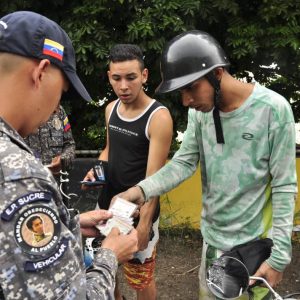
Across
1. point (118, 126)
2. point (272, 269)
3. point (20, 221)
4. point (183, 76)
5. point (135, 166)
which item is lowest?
point (272, 269)

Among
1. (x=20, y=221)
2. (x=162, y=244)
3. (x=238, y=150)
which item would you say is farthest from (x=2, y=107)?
(x=162, y=244)

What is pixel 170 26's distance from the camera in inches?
183

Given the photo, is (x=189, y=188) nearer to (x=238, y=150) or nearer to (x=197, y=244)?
(x=197, y=244)

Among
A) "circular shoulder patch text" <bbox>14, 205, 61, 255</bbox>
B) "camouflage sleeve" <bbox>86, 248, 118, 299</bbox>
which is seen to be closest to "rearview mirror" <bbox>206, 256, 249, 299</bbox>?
"camouflage sleeve" <bbox>86, 248, 118, 299</bbox>

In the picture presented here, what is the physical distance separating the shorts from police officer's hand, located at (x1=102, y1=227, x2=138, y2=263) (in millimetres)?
1441

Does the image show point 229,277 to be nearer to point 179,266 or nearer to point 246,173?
point 246,173

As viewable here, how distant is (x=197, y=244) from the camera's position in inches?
198

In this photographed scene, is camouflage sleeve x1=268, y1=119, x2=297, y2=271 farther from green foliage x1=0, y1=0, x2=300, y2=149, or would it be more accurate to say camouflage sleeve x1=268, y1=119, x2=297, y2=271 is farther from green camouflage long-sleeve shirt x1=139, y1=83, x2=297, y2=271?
green foliage x1=0, y1=0, x2=300, y2=149

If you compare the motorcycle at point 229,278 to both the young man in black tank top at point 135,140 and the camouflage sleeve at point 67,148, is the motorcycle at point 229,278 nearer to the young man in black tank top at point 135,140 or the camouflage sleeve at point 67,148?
the young man in black tank top at point 135,140

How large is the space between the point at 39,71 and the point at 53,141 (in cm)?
258

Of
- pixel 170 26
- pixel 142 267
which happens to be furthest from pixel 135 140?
→ pixel 170 26

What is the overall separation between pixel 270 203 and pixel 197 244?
110 inches

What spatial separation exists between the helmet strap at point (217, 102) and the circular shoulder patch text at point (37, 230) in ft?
4.31

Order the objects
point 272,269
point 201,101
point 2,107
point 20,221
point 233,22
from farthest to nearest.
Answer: point 233,22 < point 201,101 < point 272,269 < point 2,107 < point 20,221
